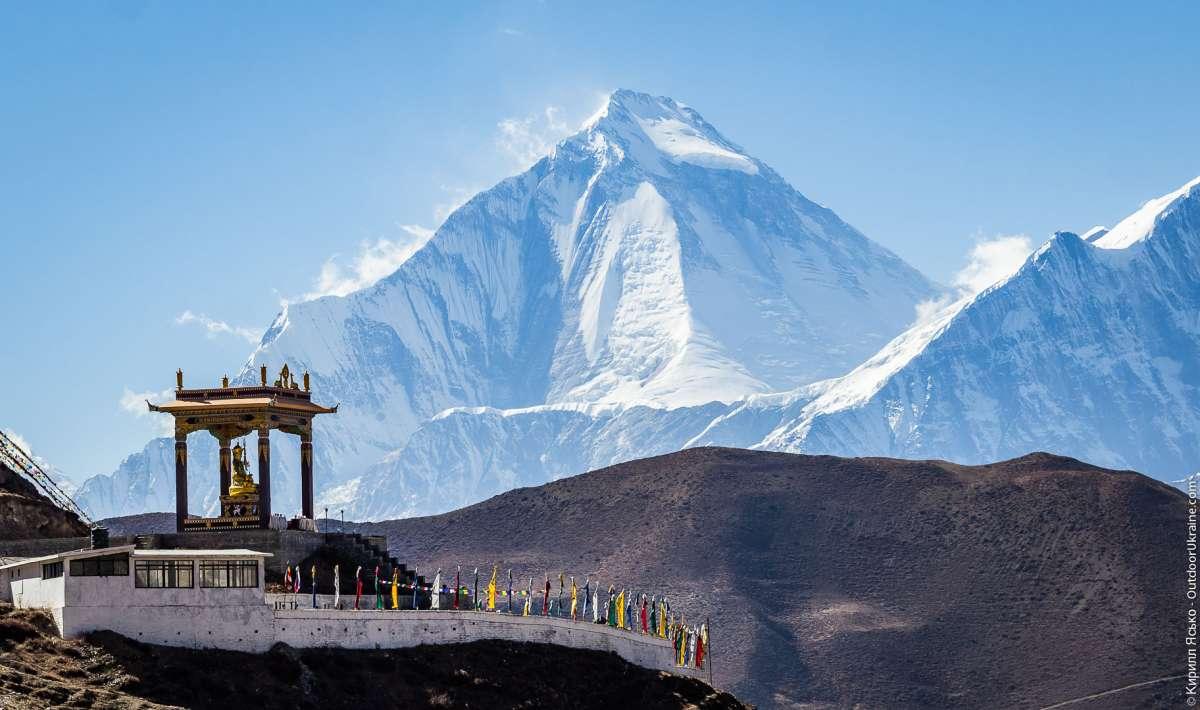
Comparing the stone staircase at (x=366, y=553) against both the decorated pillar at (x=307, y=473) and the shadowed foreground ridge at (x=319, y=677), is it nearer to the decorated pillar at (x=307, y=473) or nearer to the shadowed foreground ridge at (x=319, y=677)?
the decorated pillar at (x=307, y=473)

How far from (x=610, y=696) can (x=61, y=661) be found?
25547mm

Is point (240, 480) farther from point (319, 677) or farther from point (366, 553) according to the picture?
point (319, 677)

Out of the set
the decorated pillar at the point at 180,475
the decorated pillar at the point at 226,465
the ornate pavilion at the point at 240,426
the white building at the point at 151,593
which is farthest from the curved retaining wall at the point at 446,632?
the decorated pillar at the point at 226,465

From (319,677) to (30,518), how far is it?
1901 cm

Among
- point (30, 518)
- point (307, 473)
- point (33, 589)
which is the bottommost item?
point (33, 589)

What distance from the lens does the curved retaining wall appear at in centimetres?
9625

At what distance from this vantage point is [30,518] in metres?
107

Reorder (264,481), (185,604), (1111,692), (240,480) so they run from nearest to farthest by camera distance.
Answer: (185,604), (264,481), (240,480), (1111,692)

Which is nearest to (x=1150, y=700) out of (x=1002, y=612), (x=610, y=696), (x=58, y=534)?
(x=1002, y=612)

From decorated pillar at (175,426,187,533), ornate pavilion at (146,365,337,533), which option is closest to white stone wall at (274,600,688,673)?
ornate pavilion at (146,365,337,533)

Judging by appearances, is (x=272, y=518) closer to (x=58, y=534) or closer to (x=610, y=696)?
(x=58, y=534)

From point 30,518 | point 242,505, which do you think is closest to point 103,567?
point 30,518

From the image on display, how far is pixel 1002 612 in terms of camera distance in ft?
649

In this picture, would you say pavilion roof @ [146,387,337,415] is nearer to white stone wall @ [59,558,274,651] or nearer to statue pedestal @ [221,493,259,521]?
statue pedestal @ [221,493,259,521]
